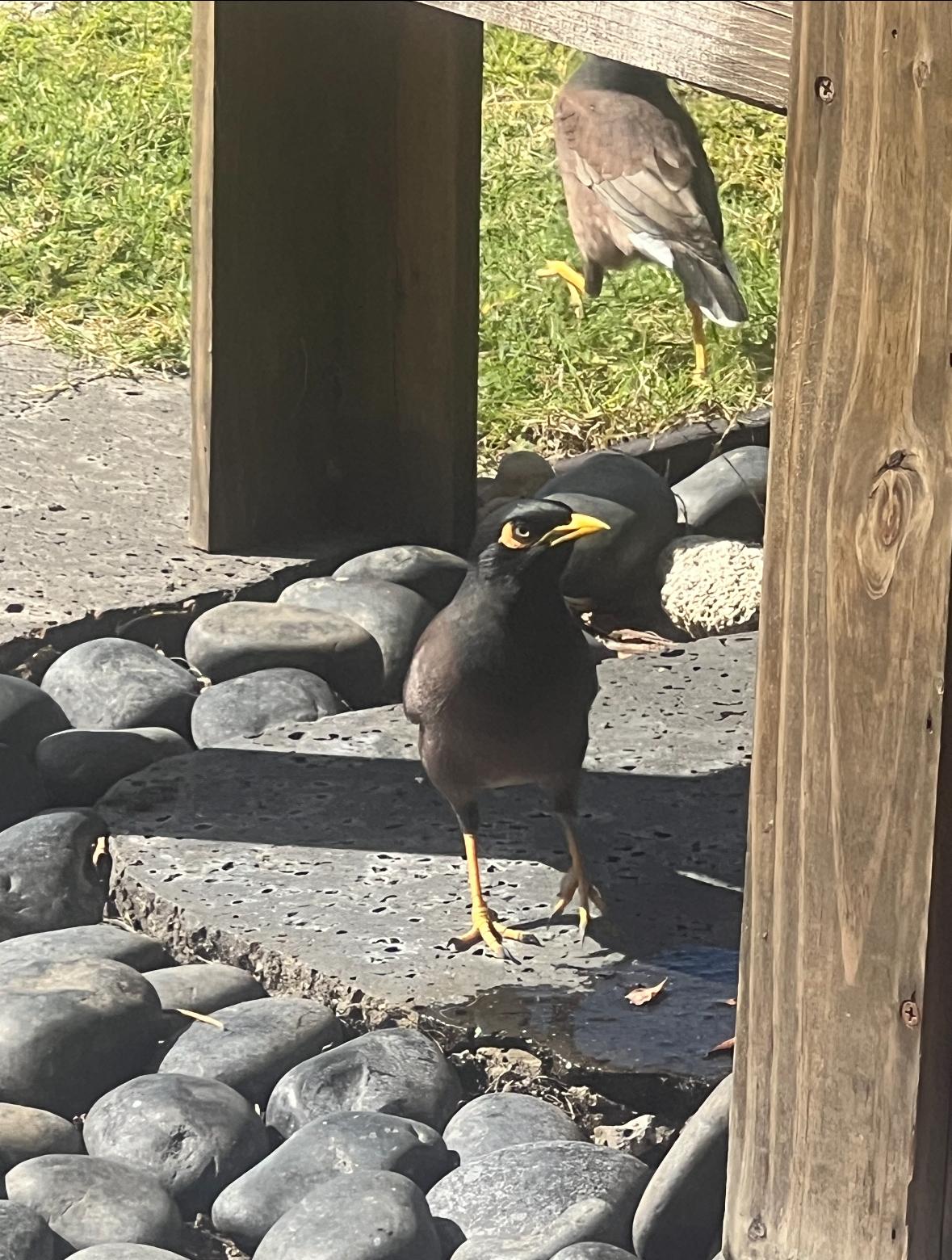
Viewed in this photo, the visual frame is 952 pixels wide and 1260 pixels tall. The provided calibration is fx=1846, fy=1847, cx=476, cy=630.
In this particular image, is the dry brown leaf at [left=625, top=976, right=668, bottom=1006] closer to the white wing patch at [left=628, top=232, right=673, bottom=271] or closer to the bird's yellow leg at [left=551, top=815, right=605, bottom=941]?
the bird's yellow leg at [left=551, top=815, right=605, bottom=941]

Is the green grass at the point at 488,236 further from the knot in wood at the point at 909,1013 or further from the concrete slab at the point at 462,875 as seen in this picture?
the knot in wood at the point at 909,1013

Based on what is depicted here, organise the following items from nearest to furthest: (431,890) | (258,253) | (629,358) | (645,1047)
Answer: (645,1047) < (431,890) < (258,253) < (629,358)

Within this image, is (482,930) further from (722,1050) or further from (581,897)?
(722,1050)

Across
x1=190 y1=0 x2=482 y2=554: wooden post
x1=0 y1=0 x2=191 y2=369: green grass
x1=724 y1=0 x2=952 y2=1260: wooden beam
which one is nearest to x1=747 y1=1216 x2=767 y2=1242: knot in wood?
x1=724 y1=0 x2=952 y2=1260: wooden beam

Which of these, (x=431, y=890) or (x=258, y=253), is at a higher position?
(x=258, y=253)

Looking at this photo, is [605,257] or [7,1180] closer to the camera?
[7,1180]

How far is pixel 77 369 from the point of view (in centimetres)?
643

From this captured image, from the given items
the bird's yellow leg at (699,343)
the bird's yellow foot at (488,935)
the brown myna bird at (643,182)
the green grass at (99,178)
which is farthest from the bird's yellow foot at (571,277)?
the bird's yellow foot at (488,935)

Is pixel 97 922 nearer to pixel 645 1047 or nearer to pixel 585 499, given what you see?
pixel 645 1047

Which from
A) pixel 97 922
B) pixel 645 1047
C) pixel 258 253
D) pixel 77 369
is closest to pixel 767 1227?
pixel 645 1047

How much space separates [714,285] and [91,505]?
2.01 m

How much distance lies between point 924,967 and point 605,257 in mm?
4491

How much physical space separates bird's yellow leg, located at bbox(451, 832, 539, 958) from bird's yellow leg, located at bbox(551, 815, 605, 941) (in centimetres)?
10

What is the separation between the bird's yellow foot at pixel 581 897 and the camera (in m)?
3.54
